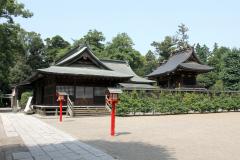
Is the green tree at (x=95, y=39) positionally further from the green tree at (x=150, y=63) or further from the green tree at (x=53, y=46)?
the green tree at (x=150, y=63)

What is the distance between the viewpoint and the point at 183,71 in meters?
42.6

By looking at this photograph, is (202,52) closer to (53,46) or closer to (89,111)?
(53,46)

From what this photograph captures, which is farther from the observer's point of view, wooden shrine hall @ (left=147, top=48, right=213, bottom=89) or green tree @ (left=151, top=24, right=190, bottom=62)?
green tree @ (left=151, top=24, right=190, bottom=62)

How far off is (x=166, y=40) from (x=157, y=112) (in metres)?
54.3

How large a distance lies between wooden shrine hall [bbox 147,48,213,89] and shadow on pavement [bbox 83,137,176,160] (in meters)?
31.8

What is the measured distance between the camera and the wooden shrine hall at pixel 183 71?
42562 millimetres

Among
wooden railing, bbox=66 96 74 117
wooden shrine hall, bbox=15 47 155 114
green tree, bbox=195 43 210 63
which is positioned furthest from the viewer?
green tree, bbox=195 43 210 63

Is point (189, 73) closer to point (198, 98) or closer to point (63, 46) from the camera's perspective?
point (198, 98)

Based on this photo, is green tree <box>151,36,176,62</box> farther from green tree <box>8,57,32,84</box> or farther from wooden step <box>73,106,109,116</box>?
wooden step <box>73,106,109,116</box>

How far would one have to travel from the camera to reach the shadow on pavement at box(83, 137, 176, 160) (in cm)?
859

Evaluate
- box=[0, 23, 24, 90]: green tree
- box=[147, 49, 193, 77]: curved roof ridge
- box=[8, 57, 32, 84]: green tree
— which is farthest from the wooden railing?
box=[8, 57, 32, 84]: green tree

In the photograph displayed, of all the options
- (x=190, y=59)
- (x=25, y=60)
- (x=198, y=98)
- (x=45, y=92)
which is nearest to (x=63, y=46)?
(x=25, y=60)

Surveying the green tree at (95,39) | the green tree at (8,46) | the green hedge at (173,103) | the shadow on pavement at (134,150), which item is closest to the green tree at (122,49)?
the green tree at (95,39)

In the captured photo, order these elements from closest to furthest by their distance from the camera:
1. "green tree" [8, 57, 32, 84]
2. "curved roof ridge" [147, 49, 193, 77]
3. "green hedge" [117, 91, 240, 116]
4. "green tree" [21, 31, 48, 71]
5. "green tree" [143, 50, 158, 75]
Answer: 1. "green hedge" [117, 91, 240, 116]
2. "curved roof ridge" [147, 49, 193, 77]
3. "green tree" [8, 57, 32, 84]
4. "green tree" [21, 31, 48, 71]
5. "green tree" [143, 50, 158, 75]
